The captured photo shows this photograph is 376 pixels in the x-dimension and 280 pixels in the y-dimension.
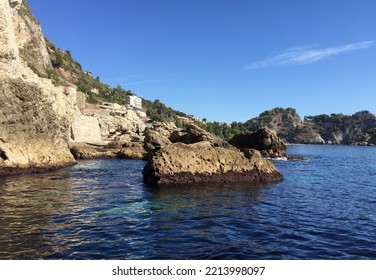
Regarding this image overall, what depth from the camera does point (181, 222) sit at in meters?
15.0

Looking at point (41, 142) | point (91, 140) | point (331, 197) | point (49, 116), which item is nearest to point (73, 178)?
point (41, 142)

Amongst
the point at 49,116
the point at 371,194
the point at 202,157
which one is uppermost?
the point at 49,116

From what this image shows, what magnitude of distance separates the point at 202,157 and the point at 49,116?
60.6ft

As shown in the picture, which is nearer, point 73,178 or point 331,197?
point 331,197

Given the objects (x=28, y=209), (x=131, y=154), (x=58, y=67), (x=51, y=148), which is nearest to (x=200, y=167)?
(x=28, y=209)

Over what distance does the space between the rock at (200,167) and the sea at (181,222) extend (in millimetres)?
1545

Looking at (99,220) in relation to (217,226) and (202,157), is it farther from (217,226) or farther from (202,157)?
(202,157)

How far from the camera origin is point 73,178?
1141 inches

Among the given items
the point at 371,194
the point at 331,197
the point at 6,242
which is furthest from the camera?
the point at 371,194

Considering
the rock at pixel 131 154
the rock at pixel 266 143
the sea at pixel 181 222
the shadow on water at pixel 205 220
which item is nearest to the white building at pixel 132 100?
the rock at pixel 266 143

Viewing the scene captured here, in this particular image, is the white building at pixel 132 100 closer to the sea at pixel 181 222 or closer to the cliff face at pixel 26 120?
the cliff face at pixel 26 120

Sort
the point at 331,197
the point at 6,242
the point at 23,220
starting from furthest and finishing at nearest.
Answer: the point at 331,197
the point at 23,220
the point at 6,242

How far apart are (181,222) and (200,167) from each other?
12725 mm

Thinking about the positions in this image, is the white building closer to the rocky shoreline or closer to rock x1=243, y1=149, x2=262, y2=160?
the rocky shoreline
